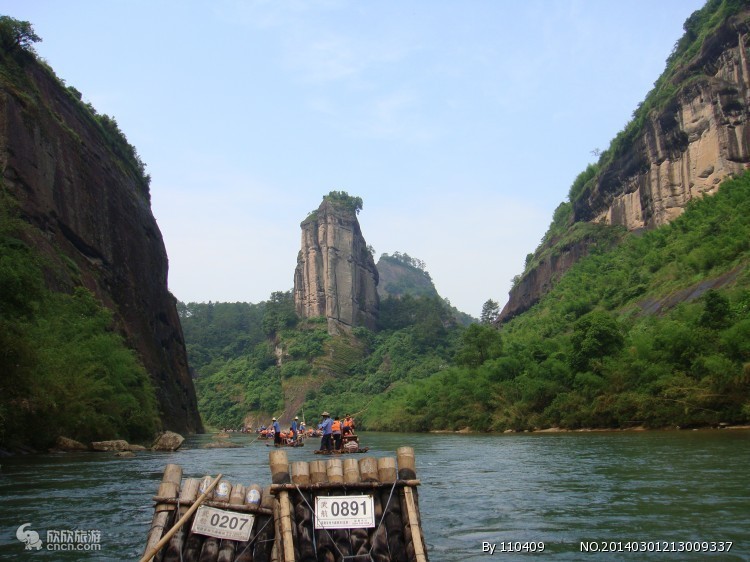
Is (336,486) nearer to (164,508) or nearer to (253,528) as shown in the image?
(253,528)

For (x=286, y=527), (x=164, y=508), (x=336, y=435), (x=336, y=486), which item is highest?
(x=336, y=486)

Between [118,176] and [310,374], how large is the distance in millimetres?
62256

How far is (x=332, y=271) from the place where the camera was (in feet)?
402

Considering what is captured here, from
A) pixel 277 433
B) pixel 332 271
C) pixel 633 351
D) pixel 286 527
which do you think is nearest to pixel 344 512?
pixel 286 527

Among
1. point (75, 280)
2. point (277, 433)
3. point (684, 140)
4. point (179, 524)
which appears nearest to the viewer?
point (179, 524)

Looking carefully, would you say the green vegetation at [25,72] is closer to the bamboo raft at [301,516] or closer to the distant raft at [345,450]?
the distant raft at [345,450]

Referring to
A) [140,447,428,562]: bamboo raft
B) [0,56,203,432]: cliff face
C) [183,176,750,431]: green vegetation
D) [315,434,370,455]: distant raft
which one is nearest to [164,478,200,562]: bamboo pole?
[140,447,428,562]: bamboo raft

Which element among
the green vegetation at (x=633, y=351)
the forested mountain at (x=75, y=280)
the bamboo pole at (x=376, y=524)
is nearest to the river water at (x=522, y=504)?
the bamboo pole at (x=376, y=524)

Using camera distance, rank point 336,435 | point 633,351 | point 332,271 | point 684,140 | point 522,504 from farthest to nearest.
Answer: point 332,271
point 684,140
point 633,351
point 336,435
point 522,504

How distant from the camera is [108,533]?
9.16 m

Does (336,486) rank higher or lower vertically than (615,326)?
lower

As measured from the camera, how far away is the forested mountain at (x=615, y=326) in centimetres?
3512

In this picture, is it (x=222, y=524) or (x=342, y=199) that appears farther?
(x=342, y=199)

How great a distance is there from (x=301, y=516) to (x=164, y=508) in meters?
1.44
